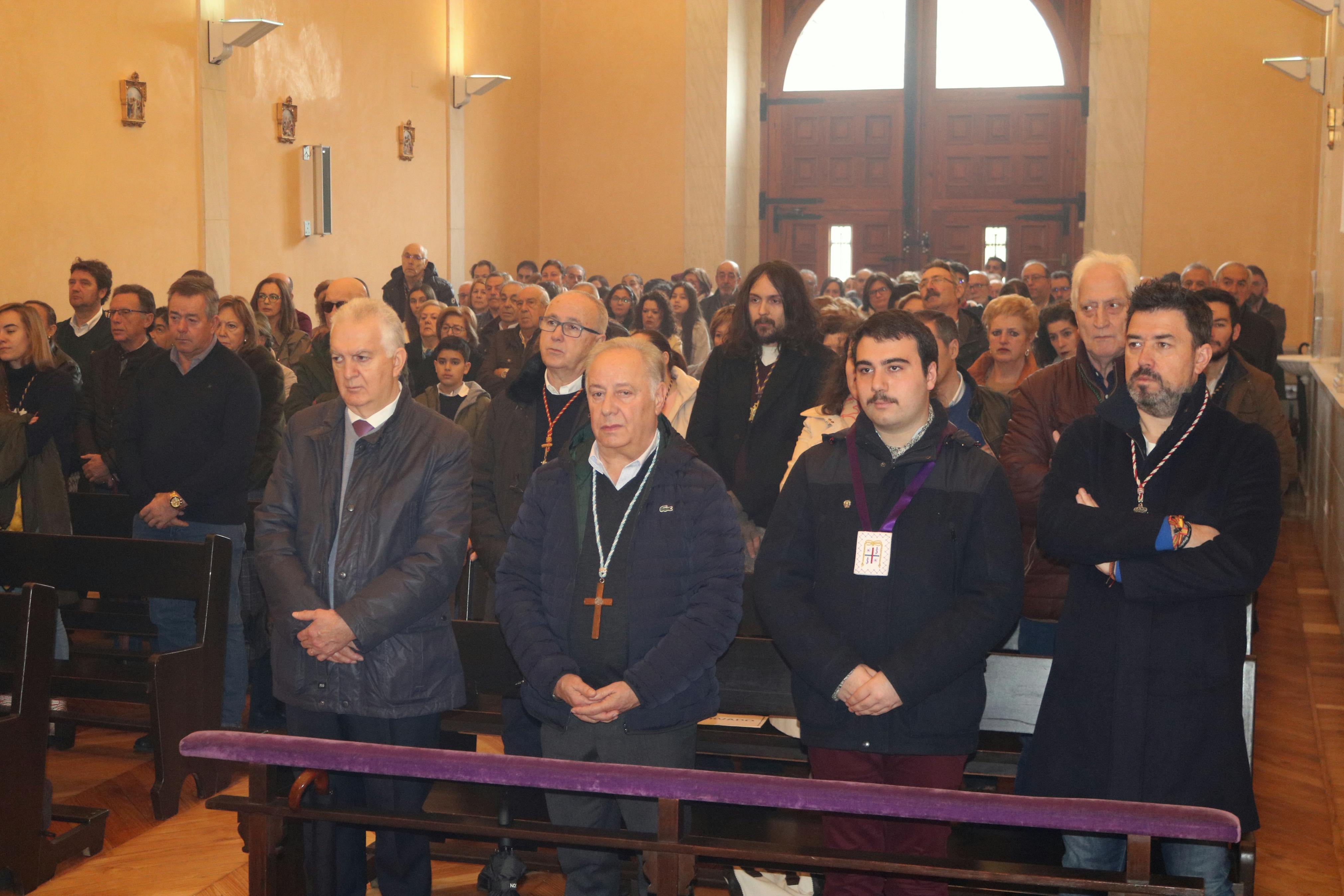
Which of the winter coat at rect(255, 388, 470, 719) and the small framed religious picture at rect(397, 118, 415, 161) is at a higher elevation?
the small framed religious picture at rect(397, 118, 415, 161)

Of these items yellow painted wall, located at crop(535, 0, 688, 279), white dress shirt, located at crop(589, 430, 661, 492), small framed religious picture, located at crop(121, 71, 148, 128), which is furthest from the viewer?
yellow painted wall, located at crop(535, 0, 688, 279)

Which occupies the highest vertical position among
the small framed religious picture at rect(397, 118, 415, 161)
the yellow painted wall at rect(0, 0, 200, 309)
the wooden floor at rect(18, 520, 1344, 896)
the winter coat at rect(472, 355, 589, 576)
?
the small framed religious picture at rect(397, 118, 415, 161)

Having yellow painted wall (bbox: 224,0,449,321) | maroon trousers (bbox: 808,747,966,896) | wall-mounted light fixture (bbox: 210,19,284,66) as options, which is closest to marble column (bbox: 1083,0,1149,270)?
yellow painted wall (bbox: 224,0,449,321)

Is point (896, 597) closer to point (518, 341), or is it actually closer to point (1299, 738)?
point (1299, 738)

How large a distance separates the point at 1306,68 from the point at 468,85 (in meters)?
8.51

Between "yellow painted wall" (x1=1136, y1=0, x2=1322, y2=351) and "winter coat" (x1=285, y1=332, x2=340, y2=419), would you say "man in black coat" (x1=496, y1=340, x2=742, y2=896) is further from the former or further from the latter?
"yellow painted wall" (x1=1136, y1=0, x2=1322, y2=351)

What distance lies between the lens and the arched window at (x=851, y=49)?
1638 centimetres

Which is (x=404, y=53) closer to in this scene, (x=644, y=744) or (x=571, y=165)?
(x=571, y=165)

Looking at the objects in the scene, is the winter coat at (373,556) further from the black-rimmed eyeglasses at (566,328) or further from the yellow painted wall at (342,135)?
the yellow painted wall at (342,135)

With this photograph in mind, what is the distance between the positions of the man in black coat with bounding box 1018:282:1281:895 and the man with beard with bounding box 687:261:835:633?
1815 millimetres

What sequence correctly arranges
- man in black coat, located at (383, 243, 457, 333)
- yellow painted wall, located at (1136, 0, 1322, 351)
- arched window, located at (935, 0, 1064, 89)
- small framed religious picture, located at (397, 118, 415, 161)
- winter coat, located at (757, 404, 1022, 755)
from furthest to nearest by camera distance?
arched window, located at (935, 0, 1064, 89), yellow painted wall, located at (1136, 0, 1322, 351), small framed religious picture, located at (397, 118, 415, 161), man in black coat, located at (383, 243, 457, 333), winter coat, located at (757, 404, 1022, 755)

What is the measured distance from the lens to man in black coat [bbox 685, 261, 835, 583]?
463 cm

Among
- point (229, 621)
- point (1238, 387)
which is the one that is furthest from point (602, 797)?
point (1238, 387)

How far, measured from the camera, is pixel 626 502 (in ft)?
9.88
